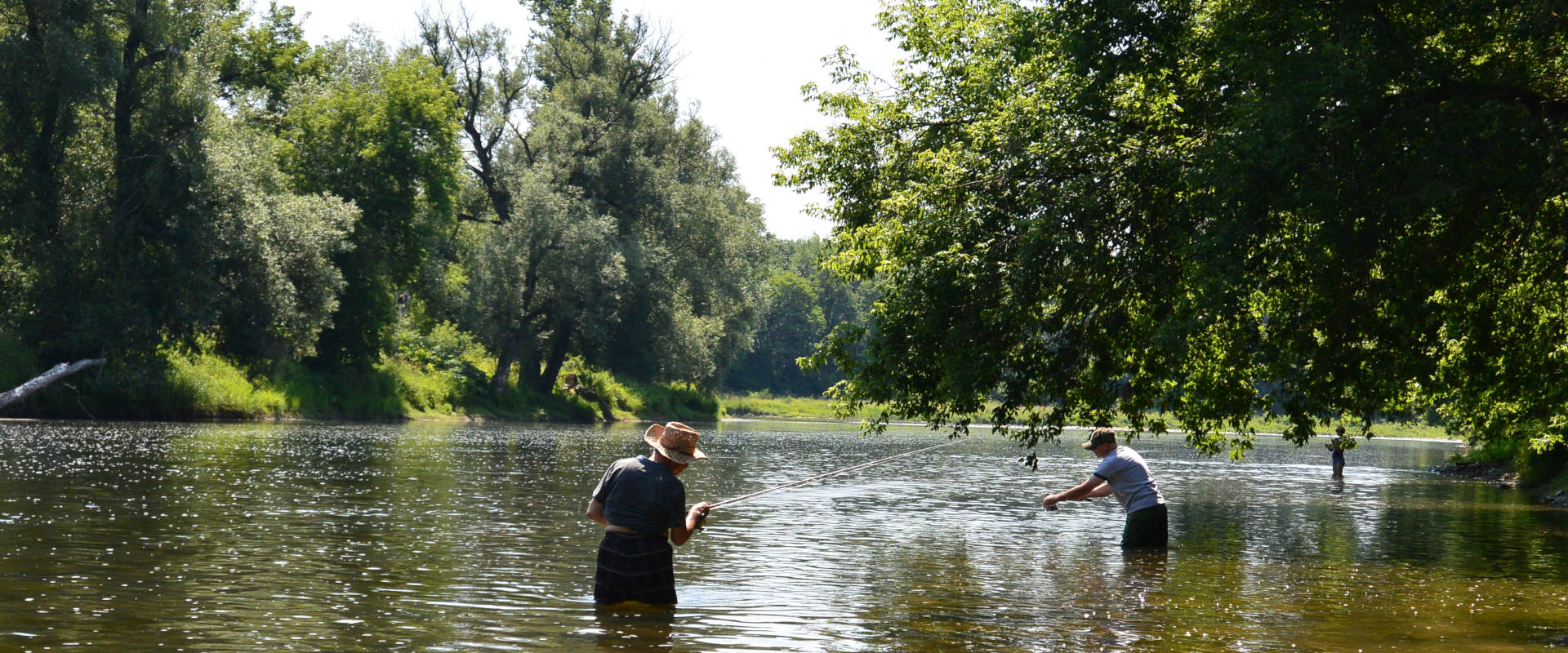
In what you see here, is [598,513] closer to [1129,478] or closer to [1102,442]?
[1102,442]

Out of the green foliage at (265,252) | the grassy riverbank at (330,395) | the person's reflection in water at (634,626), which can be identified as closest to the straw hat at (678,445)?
the person's reflection in water at (634,626)

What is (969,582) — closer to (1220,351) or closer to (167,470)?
(1220,351)

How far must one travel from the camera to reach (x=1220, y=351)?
771 inches

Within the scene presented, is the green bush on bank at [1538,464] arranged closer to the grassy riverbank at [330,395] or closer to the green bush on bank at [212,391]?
the green bush on bank at [212,391]

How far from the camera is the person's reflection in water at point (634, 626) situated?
10422mm

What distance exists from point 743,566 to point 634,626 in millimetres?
4412

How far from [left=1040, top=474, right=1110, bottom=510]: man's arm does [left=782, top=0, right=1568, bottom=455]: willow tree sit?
71.3 inches

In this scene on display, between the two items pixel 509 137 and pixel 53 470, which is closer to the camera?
pixel 53 470

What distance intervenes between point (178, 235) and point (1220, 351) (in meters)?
40.0

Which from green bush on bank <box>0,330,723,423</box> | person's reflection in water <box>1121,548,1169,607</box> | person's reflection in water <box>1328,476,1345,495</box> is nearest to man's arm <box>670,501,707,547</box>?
person's reflection in water <box>1121,548,1169,607</box>

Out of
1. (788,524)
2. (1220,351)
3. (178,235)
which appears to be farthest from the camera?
(178,235)

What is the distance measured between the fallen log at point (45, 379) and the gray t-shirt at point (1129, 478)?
128 ft

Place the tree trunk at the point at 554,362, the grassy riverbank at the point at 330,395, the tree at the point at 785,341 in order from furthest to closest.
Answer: the tree at the point at 785,341 < the tree trunk at the point at 554,362 < the grassy riverbank at the point at 330,395

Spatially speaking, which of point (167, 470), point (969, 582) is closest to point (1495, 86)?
point (969, 582)
